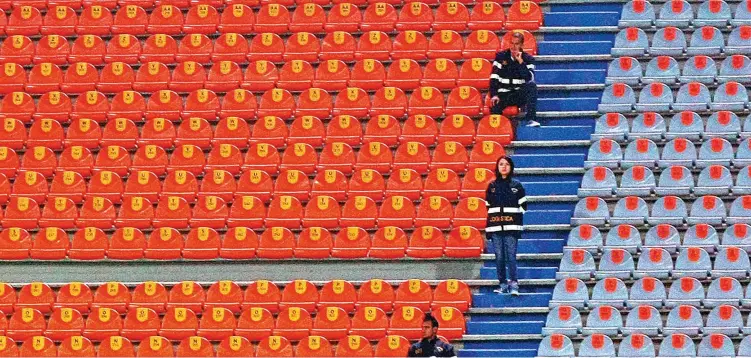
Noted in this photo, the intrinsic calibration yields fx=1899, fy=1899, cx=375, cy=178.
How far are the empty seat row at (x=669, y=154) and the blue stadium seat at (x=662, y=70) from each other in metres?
0.97

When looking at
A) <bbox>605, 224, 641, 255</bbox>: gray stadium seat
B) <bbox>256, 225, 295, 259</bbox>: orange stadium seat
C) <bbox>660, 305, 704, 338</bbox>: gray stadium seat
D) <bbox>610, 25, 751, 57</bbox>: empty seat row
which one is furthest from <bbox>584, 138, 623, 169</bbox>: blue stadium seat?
<bbox>256, 225, 295, 259</bbox>: orange stadium seat

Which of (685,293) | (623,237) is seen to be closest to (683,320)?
(685,293)

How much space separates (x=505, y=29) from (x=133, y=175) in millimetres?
4226

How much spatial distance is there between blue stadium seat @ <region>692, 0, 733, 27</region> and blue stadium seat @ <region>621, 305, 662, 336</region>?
4012 mm

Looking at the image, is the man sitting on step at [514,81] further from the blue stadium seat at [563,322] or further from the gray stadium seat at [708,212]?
the blue stadium seat at [563,322]

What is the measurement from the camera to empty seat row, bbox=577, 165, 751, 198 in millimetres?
17844

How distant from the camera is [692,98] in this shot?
18750mm

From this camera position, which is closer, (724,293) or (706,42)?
(724,293)

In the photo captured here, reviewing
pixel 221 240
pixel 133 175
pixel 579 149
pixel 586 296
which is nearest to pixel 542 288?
pixel 586 296

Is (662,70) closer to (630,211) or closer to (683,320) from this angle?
(630,211)

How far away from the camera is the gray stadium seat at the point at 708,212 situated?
57.8ft

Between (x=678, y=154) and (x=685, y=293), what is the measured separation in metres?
1.76

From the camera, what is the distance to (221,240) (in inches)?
728

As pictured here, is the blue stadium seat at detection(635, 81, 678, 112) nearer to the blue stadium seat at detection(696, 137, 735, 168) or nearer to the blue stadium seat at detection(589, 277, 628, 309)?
the blue stadium seat at detection(696, 137, 735, 168)
